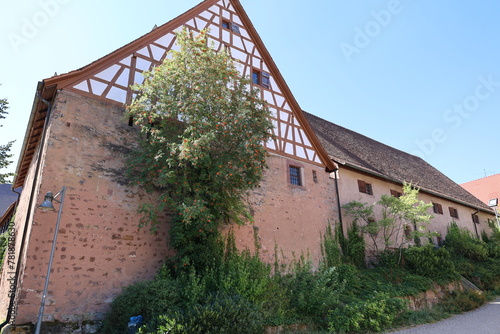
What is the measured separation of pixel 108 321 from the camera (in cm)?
879

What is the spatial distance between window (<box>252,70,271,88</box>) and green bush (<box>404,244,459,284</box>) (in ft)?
34.1

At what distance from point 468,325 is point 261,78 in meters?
12.2

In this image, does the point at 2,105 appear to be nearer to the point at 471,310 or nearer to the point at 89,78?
the point at 89,78

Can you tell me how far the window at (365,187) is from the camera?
18.2 metres

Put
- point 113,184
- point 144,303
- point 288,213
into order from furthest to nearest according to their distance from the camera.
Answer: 1. point 288,213
2. point 113,184
3. point 144,303

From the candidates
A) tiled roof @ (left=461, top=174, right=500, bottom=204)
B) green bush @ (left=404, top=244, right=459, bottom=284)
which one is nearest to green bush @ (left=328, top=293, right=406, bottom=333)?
green bush @ (left=404, top=244, right=459, bottom=284)

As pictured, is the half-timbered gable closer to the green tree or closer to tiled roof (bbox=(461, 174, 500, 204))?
the green tree

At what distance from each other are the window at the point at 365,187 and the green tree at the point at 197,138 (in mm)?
9210

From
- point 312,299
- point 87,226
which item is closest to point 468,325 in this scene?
point 312,299

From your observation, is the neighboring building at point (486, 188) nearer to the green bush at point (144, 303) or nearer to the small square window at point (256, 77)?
the small square window at point (256, 77)

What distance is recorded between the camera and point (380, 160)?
22.7 metres

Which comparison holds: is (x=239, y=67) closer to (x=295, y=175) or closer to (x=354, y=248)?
(x=295, y=175)

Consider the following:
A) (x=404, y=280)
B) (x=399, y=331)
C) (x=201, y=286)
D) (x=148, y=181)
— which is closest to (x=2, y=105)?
(x=148, y=181)

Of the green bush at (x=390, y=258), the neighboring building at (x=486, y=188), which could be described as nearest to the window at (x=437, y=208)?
the green bush at (x=390, y=258)
